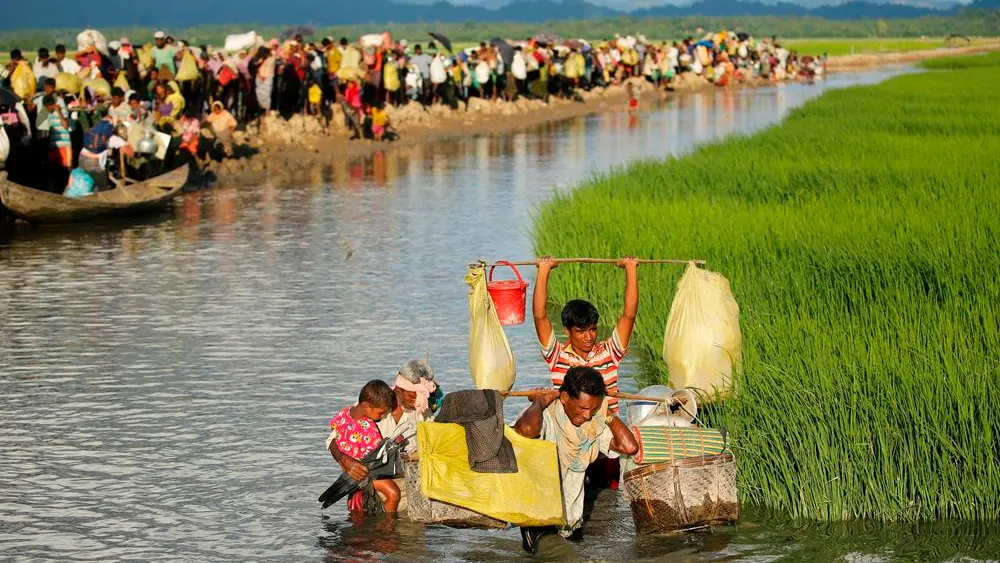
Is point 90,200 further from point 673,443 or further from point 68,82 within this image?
point 673,443

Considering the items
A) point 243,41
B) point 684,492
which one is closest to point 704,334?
point 684,492

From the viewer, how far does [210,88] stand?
25.4 m

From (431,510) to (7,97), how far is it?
40.0 feet

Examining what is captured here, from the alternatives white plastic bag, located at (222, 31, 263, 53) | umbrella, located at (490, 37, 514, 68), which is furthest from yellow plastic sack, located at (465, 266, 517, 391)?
umbrella, located at (490, 37, 514, 68)

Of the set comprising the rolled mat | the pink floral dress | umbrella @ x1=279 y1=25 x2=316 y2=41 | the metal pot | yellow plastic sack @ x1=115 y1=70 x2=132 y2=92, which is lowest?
the pink floral dress

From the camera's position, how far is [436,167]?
26.2m

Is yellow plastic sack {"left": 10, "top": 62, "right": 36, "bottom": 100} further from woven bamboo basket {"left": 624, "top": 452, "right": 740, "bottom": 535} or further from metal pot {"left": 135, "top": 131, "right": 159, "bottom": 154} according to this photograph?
woven bamboo basket {"left": 624, "top": 452, "right": 740, "bottom": 535}

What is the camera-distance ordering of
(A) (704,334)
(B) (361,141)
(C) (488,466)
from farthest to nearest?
(B) (361,141) → (A) (704,334) → (C) (488,466)

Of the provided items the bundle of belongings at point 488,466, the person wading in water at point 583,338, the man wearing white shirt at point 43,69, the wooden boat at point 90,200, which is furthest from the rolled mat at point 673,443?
the man wearing white shirt at point 43,69

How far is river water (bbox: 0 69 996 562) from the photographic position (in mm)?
6895

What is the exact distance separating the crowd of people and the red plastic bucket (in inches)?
418

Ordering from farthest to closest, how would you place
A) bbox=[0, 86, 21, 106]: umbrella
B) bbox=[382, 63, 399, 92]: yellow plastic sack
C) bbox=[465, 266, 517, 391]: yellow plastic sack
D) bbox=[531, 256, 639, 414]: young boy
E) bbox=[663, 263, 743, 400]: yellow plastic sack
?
bbox=[382, 63, 399, 92]: yellow plastic sack, bbox=[0, 86, 21, 106]: umbrella, bbox=[663, 263, 743, 400]: yellow plastic sack, bbox=[465, 266, 517, 391]: yellow plastic sack, bbox=[531, 256, 639, 414]: young boy

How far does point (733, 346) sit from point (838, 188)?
28.8 ft

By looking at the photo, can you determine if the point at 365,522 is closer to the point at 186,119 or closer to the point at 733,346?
the point at 733,346
